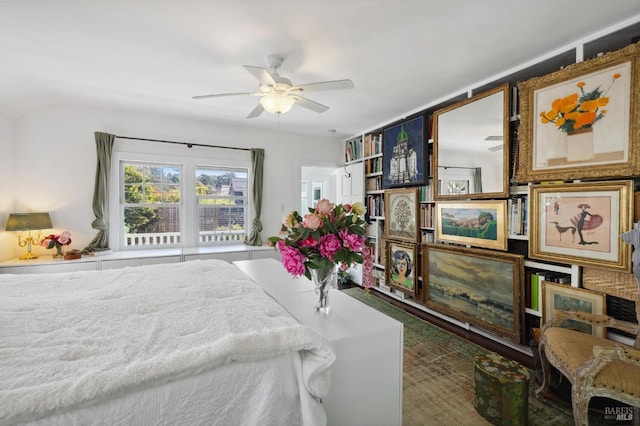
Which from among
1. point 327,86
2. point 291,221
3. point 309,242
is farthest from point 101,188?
point 309,242

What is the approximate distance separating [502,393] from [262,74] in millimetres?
2578

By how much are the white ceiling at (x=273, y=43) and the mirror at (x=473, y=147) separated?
0.25 meters

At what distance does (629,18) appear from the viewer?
72.7 inches

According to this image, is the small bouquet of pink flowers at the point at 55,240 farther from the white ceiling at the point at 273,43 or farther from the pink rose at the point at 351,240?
the pink rose at the point at 351,240

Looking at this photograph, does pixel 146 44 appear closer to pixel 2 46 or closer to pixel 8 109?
pixel 2 46

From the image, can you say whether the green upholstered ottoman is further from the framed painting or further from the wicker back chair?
the framed painting

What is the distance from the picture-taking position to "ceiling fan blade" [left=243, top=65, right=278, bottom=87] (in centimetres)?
193

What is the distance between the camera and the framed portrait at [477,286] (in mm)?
2484

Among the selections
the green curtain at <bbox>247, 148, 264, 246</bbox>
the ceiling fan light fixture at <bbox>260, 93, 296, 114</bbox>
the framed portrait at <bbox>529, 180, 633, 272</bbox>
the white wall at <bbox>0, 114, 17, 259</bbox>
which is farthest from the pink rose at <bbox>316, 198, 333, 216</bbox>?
the white wall at <bbox>0, 114, 17, 259</bbox>

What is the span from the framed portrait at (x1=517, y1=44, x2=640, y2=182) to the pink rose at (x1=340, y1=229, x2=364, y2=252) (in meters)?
1.93

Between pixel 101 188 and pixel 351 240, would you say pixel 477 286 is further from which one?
pixel 101 188

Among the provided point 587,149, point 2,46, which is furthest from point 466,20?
point 2,46

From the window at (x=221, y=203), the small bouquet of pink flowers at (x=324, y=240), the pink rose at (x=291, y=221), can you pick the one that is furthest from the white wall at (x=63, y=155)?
the small bouquet of pink flowers at (x=324, y=240)

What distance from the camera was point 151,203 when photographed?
4027 millimetres
